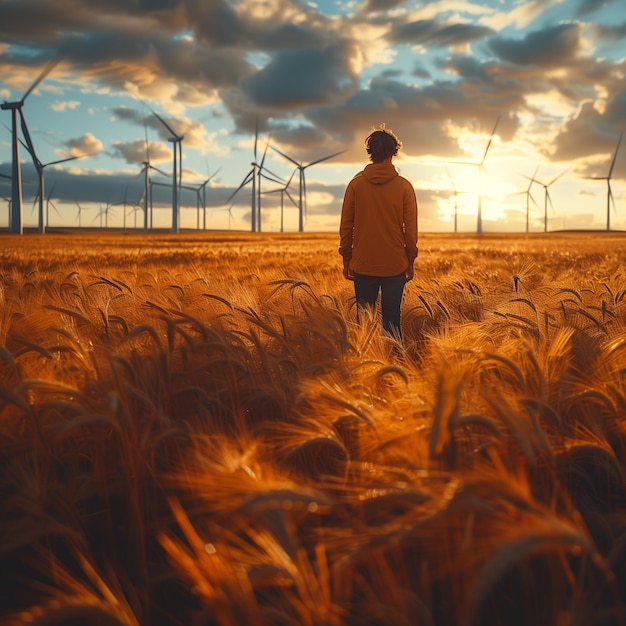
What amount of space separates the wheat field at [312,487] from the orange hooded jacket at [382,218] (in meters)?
2.42

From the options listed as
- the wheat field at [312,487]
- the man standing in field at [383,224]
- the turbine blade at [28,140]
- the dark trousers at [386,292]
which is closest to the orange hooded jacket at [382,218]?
the man standing in field at [383,224]

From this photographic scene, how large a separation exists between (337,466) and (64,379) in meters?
1.70

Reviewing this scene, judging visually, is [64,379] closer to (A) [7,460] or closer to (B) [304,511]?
(A) [7,460]

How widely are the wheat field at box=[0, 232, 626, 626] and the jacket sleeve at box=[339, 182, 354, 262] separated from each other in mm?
2856

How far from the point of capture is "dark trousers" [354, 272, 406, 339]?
6398 millimetres

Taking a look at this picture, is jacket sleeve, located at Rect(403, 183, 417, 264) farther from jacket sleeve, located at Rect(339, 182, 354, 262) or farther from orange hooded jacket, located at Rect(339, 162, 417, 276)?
jacket sleeve, located at Rect(339, 182, 354, 262)

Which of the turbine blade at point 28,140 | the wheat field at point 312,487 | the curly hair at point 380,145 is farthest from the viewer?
the turbine blade at point 28,140

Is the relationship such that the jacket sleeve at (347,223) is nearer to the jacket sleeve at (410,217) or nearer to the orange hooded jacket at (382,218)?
the orange hooded jacket at (382,218)

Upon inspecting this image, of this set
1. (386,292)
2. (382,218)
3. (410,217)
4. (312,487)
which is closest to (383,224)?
(382,218)

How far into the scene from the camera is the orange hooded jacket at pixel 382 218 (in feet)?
20.5

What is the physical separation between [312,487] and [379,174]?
189 inches

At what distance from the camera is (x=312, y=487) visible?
201cm

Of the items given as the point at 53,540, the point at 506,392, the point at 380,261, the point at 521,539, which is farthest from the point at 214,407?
the point at 380,261

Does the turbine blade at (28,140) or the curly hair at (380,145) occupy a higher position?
the turbine blade at (28,140)
